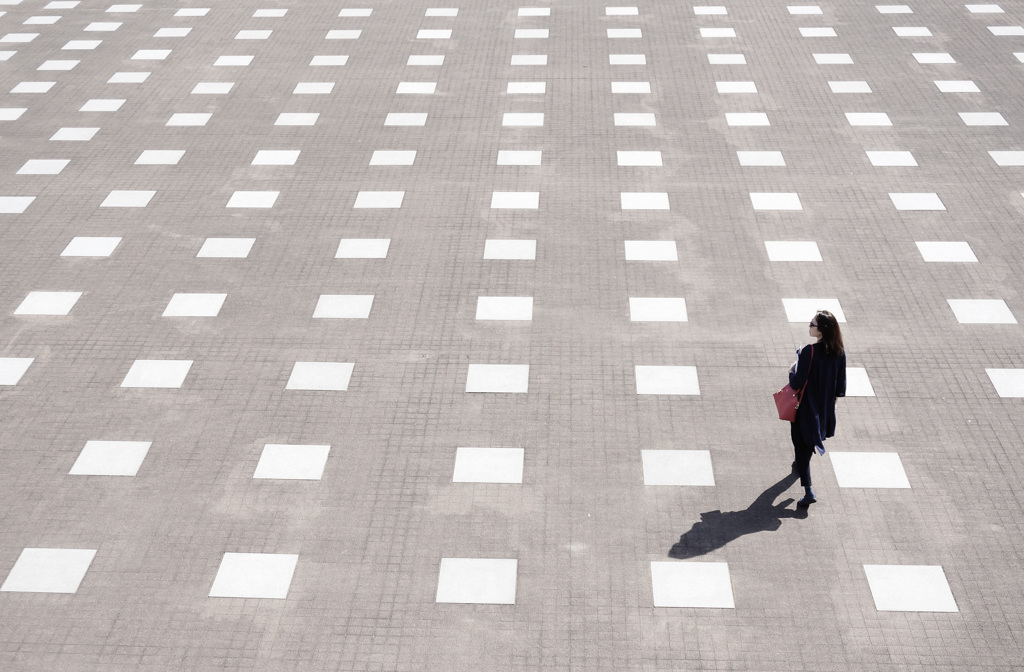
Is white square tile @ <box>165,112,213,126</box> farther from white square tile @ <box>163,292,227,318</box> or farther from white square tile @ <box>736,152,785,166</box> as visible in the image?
white square tile @ <box>736,152,785,166</box>

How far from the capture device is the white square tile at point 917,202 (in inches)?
323

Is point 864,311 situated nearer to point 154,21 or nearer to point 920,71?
point 920,71

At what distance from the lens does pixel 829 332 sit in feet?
16.7

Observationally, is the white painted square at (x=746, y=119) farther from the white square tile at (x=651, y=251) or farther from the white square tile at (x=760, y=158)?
the white square tile at (x=651, y=251)

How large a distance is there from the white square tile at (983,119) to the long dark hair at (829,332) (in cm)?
583

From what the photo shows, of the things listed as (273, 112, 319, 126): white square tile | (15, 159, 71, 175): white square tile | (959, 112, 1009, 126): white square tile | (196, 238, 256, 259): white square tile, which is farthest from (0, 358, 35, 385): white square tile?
(959, 112, 1009, 126): white square tile

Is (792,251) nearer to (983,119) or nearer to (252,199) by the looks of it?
(983,119)

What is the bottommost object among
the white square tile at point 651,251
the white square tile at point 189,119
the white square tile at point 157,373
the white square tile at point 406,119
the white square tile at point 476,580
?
the white square tile at point 476,580

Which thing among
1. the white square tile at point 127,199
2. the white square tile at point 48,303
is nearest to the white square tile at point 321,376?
the white square tile at point 48,303

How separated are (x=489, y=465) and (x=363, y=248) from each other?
2.88m

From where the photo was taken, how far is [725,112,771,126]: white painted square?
31.7 feet

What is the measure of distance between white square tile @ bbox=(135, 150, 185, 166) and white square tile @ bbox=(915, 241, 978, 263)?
7203 millimetres

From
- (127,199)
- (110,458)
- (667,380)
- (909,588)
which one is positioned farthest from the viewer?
(127,199)

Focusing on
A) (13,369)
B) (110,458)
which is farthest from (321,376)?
(13,369)
